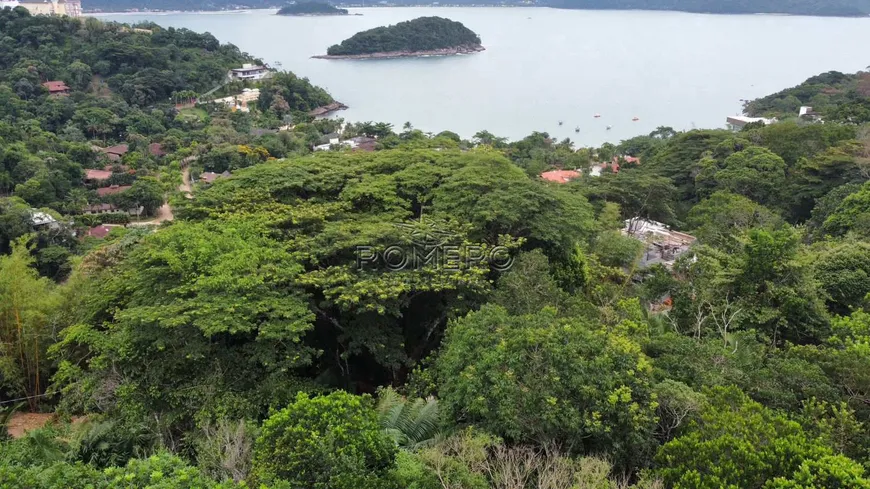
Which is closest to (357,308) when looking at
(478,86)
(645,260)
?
(645,260)

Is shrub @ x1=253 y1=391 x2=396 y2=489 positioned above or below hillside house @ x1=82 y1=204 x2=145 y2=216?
above

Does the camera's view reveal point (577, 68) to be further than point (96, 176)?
Yes

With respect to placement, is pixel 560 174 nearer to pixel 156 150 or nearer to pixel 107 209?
pixel 107 209

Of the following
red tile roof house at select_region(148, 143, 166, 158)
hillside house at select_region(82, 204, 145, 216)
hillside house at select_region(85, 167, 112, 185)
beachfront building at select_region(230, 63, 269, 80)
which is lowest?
hillside house at select_region(82, 204, 145, 216)

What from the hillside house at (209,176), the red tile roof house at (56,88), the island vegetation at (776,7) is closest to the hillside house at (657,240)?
the hillside house at (209,176)

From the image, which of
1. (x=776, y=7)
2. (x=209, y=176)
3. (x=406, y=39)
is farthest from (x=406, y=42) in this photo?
(x=776, y=7)

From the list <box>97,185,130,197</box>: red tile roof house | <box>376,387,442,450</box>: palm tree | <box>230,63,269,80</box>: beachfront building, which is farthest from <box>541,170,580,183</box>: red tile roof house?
<box>230,63,269,80</box>: beachfront building

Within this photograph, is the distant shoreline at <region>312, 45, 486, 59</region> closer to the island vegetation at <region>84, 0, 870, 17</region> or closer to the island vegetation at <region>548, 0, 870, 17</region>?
the island vegetation at <region>548, 0, 870, 17</region>
